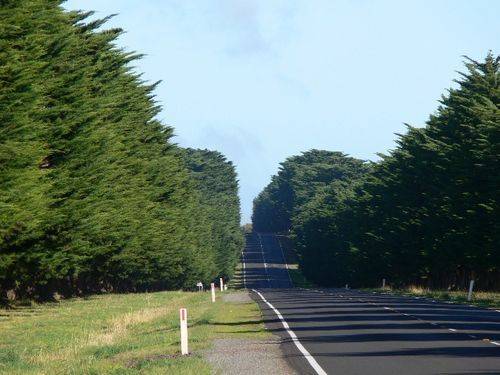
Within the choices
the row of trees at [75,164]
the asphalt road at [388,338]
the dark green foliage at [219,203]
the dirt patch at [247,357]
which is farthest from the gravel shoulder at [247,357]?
the dark green foliage at [219,203]

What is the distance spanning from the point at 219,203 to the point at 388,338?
141 m

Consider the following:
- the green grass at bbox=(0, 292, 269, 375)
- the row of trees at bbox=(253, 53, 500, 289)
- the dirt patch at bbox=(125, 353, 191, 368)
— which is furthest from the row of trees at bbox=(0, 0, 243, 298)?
the row of trees at bbox=(253, 53, 500, 289)

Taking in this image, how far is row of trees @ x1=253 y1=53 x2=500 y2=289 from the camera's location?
59688mm

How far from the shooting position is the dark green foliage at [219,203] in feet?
444

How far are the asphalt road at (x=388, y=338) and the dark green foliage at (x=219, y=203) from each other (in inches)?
3538

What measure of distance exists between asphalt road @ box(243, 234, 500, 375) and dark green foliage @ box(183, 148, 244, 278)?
8986 cm

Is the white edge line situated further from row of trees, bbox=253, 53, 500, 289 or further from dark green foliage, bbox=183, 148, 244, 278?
dark green foliage, bbox=183, 148, 244, 278

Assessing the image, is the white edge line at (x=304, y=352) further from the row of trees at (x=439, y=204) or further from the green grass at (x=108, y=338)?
the row of trees at (x=439, y=204)

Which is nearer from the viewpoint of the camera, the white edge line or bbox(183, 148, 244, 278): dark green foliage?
the white edge line

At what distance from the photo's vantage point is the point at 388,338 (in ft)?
79.6

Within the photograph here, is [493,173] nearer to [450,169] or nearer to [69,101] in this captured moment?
[450,169]

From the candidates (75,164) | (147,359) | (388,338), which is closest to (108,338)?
(388,338)

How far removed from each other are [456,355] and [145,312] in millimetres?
23610

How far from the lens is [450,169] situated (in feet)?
216
